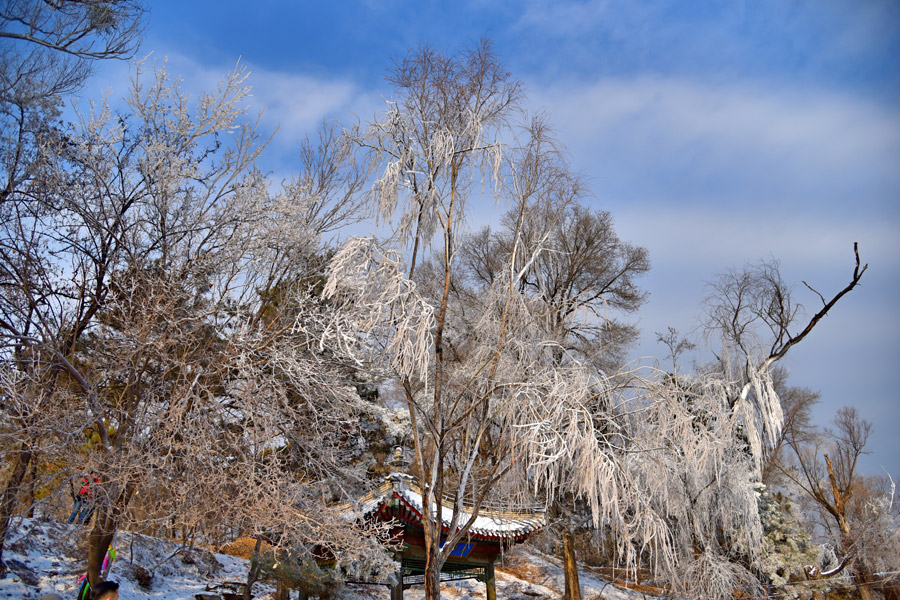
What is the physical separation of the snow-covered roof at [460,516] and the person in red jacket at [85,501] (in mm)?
3705

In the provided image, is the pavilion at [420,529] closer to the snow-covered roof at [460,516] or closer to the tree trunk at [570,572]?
the snow-covered roof at [460,516]

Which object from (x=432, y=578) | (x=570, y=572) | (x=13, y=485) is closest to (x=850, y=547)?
(x=570, y=572)

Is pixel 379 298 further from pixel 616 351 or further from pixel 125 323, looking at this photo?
pixel 616 351

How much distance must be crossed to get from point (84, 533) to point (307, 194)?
699 centimetres

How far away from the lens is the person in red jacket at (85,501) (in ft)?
21.2

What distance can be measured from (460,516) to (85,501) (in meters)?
6.11

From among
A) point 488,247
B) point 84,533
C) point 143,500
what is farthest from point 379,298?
point 488,247

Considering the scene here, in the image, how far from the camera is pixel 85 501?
7.20 meters

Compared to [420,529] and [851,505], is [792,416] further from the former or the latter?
[420,529]

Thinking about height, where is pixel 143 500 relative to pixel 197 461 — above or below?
below

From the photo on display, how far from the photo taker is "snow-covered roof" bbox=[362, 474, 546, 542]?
30.0 feet

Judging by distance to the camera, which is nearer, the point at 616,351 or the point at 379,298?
the point at 379,298

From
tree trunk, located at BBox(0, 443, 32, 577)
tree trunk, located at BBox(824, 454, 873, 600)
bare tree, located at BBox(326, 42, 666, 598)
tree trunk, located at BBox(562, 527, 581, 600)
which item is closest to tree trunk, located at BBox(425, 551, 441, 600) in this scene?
bare tree, located at BBox(326, 42, 666, 598)

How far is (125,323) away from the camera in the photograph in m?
6.90
